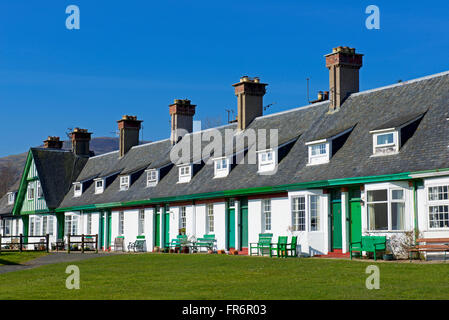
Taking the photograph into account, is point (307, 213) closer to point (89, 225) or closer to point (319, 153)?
point (319, 153)

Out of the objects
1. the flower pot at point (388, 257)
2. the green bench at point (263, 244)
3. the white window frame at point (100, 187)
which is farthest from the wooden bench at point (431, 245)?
the white window frame at point (100, 187)

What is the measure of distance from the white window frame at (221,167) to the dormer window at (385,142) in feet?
31.9

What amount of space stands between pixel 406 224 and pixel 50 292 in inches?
537

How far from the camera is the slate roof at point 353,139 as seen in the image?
83.0 feet

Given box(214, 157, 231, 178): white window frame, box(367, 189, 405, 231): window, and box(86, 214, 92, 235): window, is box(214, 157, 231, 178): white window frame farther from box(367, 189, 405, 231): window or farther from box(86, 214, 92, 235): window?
box(86, 214, 92, 235): window

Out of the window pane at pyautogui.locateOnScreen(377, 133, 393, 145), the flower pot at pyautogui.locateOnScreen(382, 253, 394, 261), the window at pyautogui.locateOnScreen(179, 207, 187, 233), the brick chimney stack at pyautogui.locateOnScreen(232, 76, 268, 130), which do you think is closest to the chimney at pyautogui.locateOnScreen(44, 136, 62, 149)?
the brick chimney stack at pyautogui.locateOnScreen(232, 76, 268, 130)

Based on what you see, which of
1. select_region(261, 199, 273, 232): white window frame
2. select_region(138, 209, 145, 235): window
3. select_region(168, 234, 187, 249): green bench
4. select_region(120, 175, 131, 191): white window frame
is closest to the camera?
select_region(261, 199, 273, 232): white window frame

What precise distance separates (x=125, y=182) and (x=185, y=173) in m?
7.24

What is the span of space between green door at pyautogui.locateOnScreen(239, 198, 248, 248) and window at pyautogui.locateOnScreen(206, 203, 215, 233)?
94.9 inches

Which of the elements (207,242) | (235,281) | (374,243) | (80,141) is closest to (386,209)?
(374,243)

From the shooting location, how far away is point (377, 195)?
25953 millimetres

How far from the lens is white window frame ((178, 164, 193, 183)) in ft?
124

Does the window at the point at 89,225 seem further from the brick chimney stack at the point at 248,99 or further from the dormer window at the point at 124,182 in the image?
the brick chimney stack at the point at 248,99
